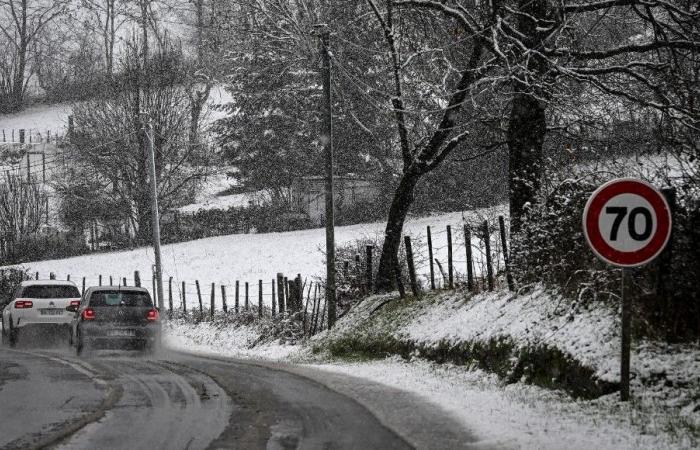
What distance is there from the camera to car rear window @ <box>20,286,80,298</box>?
24.0 meters

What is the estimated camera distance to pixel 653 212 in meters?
8.56

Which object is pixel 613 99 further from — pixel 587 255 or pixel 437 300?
pixel 587 255

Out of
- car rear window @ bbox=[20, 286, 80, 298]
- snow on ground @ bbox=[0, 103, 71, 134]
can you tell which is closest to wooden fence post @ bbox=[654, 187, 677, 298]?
car rear window @ bbox=[20, 286, 80, 298]

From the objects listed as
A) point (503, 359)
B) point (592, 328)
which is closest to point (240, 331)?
point (503, 359)

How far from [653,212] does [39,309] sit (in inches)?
736

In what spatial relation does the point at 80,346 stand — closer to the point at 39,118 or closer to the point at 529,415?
the point at 529,415

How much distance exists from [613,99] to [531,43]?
281 centimetres

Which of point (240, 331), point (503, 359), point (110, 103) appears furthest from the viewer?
point (110, 103)

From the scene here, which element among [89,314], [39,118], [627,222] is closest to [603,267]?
[627,222]

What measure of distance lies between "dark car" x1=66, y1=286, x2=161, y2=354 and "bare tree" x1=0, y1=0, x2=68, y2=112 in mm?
56268

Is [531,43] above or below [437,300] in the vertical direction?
above

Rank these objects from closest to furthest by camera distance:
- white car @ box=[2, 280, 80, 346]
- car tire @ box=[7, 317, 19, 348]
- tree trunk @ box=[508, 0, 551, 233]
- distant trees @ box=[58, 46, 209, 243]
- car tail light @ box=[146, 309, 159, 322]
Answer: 1. tree trunk @ box=[508, 0, 551, 233]
2. car tail light @ box=[146, 309, 159, 322]
3. white car @ box=[2, 280, 80, 346]
4. car tire @ box=[7, 317, 19, 348]
5. distant trees @ box=[58, 46, 209, 243]

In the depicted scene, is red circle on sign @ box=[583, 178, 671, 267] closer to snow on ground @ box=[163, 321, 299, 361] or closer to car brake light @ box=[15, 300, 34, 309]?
snow on ground @ box=[163, 321, 299, 361]

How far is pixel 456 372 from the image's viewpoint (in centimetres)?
1337
